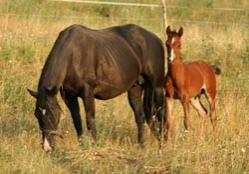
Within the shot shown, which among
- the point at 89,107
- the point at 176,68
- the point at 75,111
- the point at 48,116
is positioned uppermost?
the point at 176,68

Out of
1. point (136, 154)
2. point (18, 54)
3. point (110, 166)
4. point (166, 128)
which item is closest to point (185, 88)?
point (166, 128)

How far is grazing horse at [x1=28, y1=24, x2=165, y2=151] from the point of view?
7.86 meters

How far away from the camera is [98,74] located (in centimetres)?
860

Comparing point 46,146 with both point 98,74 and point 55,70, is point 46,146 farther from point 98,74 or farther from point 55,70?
point 98,74

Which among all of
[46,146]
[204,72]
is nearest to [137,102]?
[204,72]

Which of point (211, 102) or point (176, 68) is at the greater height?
point (176, 68)

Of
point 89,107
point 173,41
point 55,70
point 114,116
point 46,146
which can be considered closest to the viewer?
point 46,146

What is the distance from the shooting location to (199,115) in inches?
404

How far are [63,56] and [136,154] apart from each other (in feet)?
4.92

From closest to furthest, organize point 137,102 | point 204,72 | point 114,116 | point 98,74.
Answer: point 98,74
point 137,102
point 114,116
point 204,72

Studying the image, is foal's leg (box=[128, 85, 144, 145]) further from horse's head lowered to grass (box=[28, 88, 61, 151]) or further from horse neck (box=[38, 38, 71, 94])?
horse's head lowered to grass (box=[28, 88, 61, 151])

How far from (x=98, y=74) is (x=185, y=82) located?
133cm

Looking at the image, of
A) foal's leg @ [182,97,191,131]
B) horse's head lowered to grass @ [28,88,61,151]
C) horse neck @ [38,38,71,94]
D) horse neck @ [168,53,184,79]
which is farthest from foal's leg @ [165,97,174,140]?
horse's head lowered to grass @ [28,88,61,151]

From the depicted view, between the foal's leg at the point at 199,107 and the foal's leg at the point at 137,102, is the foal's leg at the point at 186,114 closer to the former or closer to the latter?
the foal's leg at the point at 137,102
